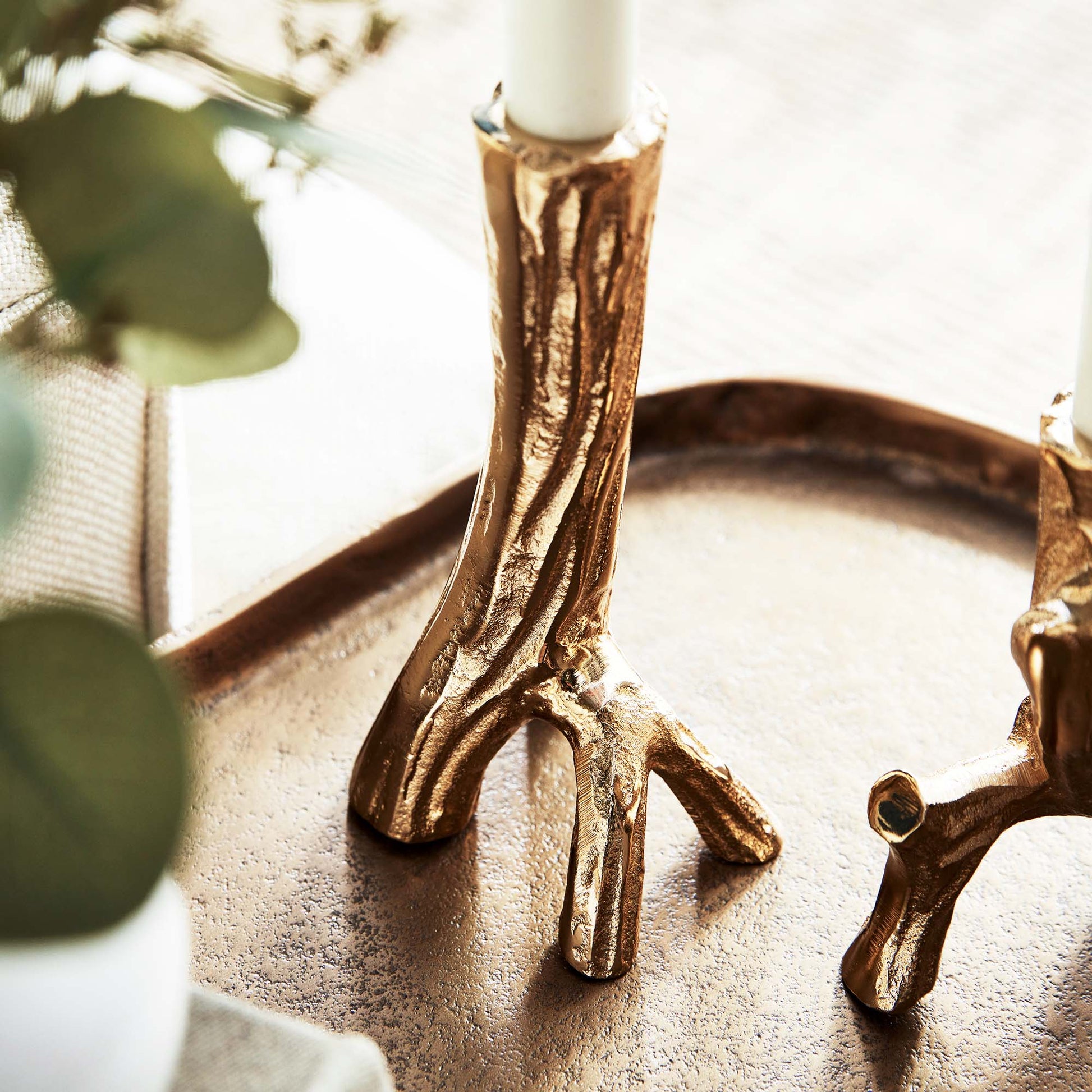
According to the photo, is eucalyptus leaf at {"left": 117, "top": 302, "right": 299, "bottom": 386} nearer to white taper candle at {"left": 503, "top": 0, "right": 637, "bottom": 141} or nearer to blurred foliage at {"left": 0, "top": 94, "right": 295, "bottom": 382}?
blurred foliage at {"left": 0, "top": 94, "right": 295, "bottom": 382}

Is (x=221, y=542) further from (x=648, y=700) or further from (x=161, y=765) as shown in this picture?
(x=161, y=765)

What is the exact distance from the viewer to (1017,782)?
30 cm

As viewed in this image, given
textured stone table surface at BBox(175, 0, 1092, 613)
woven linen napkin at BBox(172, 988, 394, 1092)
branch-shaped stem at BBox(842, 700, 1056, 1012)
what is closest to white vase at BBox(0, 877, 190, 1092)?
woven linen napkin at BBox(172, 988, 394, 1092)

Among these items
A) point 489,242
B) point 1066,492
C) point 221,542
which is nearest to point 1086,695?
point 1066,492

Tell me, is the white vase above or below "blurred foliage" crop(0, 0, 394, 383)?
below

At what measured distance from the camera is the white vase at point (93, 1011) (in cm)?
22

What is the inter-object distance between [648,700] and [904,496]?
18cm

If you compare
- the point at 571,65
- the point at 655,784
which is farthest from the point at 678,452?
the point at 571,65

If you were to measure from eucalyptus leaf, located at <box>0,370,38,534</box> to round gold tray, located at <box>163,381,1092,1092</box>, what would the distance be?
164 millimetres

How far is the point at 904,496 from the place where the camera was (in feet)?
1.57

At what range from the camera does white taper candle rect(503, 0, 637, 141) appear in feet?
0.84

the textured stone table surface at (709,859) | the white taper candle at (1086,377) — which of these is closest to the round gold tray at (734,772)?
the textured stone table surface at (709,859)

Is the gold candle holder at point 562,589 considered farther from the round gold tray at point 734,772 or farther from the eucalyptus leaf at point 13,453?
the eucalyptus leaf at point 13,453

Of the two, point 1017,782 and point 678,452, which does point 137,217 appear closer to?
point 1017,782
